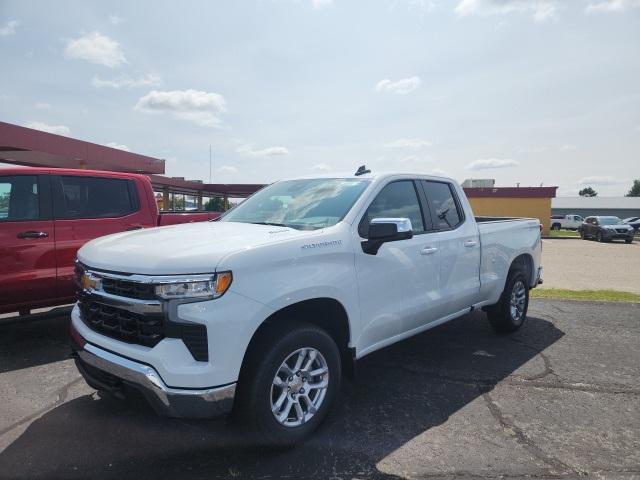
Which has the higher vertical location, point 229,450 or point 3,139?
point 3,139

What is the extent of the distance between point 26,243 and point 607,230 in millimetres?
31361

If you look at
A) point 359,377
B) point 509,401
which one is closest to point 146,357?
point 359,377

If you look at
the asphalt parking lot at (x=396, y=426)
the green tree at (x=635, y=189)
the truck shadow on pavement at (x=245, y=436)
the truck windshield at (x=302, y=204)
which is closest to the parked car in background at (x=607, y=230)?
the asphalt parking lot at (x=396, y=426)

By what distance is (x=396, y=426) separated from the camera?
3.37 metres

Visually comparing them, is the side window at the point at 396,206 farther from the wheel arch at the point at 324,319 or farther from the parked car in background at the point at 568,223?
the parked car in background at the point at 568,223

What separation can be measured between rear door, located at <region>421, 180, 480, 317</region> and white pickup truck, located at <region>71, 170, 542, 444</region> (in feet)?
0.09

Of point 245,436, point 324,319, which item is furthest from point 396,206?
point 245,436

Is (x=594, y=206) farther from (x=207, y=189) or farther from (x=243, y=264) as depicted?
(x=243, y=264)

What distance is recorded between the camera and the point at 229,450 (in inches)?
118

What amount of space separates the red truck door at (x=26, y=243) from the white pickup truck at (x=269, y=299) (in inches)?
81.1

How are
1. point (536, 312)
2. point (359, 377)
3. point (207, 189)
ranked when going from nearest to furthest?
point (359, 377)
point (536, 312)
point (207, 189)

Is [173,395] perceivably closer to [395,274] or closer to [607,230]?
[395,274]

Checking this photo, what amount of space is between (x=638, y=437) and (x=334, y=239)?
259 centimetres

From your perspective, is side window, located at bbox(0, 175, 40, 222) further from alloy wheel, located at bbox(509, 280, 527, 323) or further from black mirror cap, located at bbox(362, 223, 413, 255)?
alloy wheel, located at bbox(509, 280, 527, 323)
